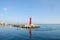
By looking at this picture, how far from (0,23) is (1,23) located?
1.56 meters

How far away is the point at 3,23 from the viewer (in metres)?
110

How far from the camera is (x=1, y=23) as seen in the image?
362 ft

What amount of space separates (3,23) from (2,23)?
0.93m

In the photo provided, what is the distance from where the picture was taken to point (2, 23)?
110 metres

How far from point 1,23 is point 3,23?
2.03 m

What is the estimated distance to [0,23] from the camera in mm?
111375

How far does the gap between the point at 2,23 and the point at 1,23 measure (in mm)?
1393

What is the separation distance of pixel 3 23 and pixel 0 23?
3.48m
